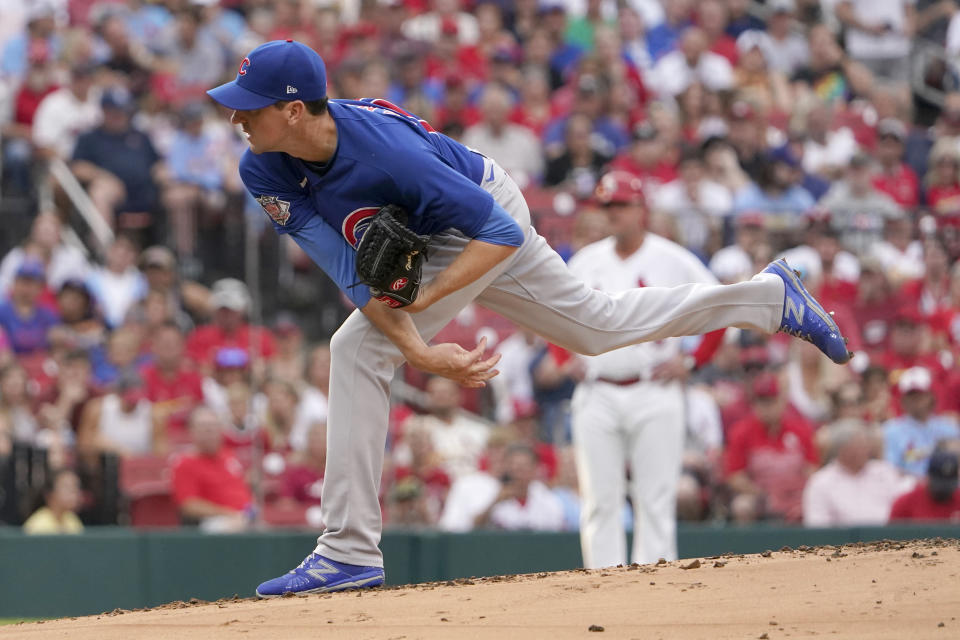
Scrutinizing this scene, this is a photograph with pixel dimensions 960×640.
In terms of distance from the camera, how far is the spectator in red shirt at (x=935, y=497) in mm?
9344

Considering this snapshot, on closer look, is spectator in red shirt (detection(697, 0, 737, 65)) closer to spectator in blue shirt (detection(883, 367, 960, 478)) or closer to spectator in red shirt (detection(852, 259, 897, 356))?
spectator in red shirt (detection(852, 259, 897, 356))

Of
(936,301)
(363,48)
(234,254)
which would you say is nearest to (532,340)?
(234,254)

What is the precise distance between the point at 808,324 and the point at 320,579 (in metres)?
2.26

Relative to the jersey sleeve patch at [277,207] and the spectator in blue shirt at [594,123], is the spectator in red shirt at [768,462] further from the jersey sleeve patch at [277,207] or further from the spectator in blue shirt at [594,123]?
the jersey sleeve patch at [277,207]

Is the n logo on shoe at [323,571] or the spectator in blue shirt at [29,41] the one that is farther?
the spectator in blue shirt at [29,41]

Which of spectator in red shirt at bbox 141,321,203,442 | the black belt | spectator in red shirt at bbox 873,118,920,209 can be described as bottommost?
the black belt

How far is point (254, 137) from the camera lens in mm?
4996

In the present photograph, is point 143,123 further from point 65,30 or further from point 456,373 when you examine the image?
point 456,373

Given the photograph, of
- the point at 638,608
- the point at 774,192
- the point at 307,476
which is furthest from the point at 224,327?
the point at 638,608

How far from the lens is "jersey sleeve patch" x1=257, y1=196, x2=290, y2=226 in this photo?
5.24m

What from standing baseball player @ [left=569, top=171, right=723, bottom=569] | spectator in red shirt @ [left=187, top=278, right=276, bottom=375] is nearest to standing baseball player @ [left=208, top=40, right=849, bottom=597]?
standing baseball player @ [left=569, top=171, right=723, bottom=569]

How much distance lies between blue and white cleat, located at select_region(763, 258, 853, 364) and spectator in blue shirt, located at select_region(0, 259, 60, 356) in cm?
676

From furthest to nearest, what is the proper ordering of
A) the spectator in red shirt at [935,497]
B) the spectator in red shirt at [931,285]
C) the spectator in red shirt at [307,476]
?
the spectator in red shirt at [931,285] < the spectator in red shirt at [307,476] < the spectator in red shirt at [935,497]

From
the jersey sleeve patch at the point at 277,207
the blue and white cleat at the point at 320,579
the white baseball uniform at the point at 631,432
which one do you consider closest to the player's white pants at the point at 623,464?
the white baseball uniform at the point at 631,432
